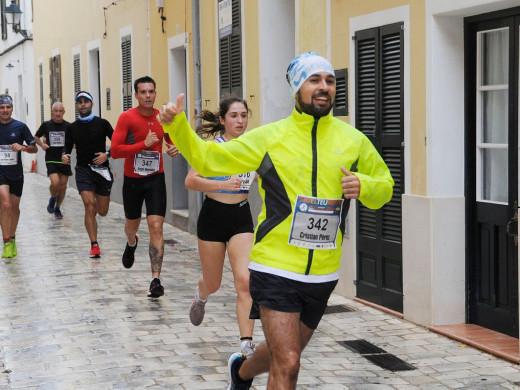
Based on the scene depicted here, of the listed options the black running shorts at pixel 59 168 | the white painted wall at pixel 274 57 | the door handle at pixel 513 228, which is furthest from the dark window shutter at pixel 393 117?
the black running shorts at pixel 59 168

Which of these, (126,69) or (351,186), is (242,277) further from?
(126,69)

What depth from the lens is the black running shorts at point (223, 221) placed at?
7075 millimetres

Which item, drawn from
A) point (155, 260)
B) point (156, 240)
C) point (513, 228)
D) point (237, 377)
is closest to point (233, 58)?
point (156, 240)

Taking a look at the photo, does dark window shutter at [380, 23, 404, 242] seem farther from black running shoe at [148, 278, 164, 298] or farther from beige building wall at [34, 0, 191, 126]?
beige building wall at [34, 0, 191, 126]

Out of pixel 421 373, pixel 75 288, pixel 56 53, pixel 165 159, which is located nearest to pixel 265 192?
pixel 421 373

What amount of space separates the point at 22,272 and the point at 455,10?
5.89 metres

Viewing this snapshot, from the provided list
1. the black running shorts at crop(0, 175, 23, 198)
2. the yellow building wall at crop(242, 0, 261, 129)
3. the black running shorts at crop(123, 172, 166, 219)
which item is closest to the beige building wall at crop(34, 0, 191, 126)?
the yellow building wall at crop(242, 0, 261, 129)

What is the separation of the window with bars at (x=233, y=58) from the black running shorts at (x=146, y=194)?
321 cm

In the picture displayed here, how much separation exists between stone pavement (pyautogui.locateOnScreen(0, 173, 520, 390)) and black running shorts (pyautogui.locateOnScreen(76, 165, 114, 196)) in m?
1.08

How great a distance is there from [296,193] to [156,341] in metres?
3.09

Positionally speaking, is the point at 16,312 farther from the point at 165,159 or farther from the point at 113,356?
the point at 165,159

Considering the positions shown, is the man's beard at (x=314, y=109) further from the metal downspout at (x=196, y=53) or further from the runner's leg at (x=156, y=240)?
the metal downspout at (x=196, y=53)

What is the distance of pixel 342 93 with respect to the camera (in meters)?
9.66

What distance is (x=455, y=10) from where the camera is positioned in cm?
→ 768
